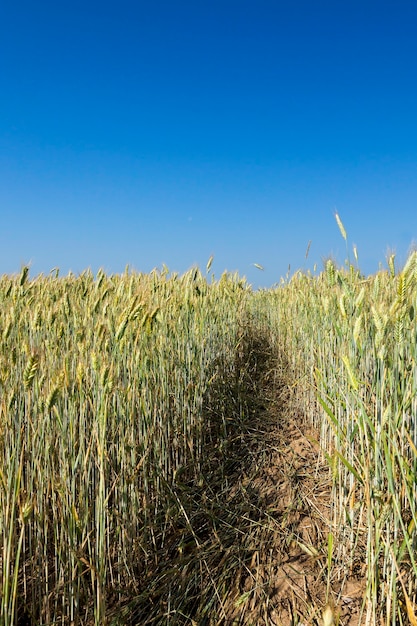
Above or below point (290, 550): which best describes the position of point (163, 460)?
above

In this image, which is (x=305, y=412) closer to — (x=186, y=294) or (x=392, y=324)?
(x=186, y=294)

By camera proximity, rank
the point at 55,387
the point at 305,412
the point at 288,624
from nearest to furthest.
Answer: the point at 55,387, the point at 288,624, the point at 305,412

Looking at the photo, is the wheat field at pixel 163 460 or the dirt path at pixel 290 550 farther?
the dirt path at pixel 290 550

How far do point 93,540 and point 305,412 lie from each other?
5.19 ft

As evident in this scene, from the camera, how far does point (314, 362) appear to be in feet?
7.82

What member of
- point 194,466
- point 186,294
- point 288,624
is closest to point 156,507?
point 194,466

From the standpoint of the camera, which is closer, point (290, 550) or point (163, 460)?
point (290, 550)

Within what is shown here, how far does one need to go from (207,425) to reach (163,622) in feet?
3.73

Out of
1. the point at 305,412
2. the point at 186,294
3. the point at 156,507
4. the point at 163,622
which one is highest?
the point at 186,294

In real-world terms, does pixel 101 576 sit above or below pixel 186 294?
below

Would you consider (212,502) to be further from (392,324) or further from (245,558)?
(392,324)

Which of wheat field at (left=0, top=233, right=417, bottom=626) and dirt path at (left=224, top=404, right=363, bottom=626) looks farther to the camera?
dirt path at (left=224, top=404, right=363, bottom=626)

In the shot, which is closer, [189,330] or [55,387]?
[55,387]

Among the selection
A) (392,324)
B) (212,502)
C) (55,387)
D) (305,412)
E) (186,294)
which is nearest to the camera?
(55,387)
